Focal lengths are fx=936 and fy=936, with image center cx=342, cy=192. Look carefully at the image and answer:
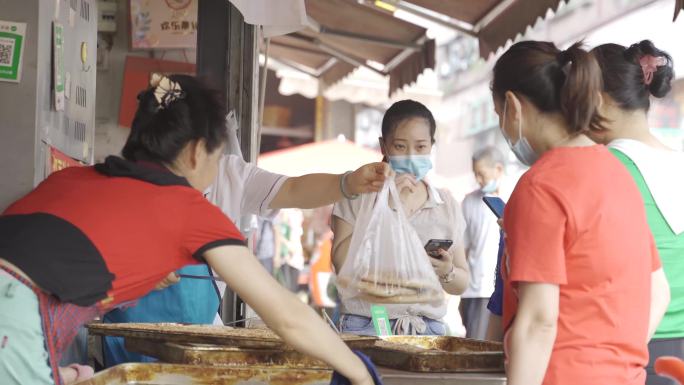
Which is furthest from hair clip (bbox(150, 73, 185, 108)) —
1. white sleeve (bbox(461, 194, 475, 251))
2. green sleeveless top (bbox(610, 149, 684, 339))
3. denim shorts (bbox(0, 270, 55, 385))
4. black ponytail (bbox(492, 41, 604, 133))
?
white sleeve (bbox(461, 194, 475, 251))

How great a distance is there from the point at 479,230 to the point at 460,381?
458 centimetres

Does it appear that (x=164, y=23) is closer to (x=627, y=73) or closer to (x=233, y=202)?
(x=233, y=202)

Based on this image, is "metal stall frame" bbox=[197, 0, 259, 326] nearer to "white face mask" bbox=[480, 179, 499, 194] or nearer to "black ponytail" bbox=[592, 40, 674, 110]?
"black ponytail" bbox=[592, 40, 674, 110]

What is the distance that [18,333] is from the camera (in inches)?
81.0

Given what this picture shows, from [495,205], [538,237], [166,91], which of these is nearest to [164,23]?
[495,205]

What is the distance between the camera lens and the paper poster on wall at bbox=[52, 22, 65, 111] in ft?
10.7

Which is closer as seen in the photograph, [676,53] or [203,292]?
[203,292]

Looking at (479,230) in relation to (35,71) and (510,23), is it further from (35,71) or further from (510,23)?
(35,71)

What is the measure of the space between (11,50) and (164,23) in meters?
2.55

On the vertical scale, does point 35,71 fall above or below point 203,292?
above

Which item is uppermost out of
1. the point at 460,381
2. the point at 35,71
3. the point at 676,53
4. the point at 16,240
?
the point at 676,53

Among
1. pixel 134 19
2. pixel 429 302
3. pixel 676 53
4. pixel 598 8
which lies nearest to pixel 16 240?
pixel 429 302

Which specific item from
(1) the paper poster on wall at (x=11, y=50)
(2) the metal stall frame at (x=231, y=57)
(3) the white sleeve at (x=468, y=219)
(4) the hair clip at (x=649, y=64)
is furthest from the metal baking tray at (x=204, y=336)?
(3) the white sleeve at (x=468, y=219)

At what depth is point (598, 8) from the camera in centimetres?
1227
